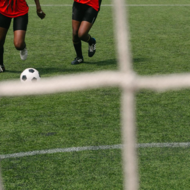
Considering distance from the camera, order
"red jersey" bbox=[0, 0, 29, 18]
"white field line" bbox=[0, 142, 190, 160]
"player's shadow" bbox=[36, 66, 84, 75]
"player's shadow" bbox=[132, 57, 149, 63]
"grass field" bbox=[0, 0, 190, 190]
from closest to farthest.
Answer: "grass field" bbox=[0, 0, 190, 190] < "white field line" bbox=[0, 142, 190, 160] < "red jersey" bbox=[0, 0, 29, 18] < "player's shadow" bbox=[36, 66, 84, 75] < "player's shadow" bbox=[132, 57, 149, 63]

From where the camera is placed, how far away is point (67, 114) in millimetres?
3846

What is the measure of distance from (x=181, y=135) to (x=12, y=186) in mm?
1386

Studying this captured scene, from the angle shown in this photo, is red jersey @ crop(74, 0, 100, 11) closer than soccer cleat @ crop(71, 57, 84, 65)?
Yes

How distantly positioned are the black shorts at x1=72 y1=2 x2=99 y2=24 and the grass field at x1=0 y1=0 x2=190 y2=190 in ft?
2.09

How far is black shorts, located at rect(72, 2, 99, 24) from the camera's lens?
512 cm

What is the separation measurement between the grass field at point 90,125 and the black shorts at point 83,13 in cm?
64

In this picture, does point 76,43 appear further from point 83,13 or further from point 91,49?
point 83,13

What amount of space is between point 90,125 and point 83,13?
2.07 m

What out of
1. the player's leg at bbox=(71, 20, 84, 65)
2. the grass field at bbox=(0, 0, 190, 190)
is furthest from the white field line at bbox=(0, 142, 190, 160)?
the player's leg at bbox=(71, 20, 84, 65)

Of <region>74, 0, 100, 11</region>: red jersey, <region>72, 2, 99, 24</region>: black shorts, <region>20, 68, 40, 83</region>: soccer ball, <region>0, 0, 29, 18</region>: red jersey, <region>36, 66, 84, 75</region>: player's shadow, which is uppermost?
<region>0, 0, 29, 18</region>: red jersey

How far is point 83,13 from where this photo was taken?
205 inches

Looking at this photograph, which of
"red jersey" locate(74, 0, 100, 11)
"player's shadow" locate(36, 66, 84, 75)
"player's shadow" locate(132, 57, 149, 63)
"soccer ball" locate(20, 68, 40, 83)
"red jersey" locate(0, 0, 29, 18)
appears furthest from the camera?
"player's shadow" locate(132, 57, 149, 63)

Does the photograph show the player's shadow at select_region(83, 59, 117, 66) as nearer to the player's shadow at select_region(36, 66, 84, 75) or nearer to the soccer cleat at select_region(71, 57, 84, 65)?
the soccer cleat at select_region(71, 57, 84, 65)

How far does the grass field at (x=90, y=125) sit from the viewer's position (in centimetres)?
270
